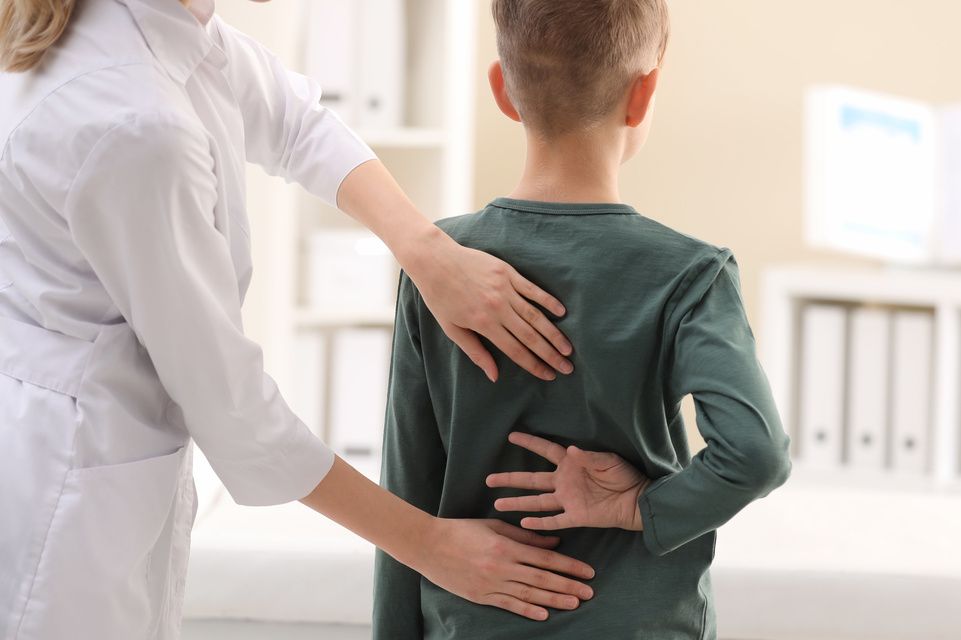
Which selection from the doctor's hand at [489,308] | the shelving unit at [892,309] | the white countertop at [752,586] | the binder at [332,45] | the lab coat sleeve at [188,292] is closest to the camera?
the lab coat sleeve at [188,292]

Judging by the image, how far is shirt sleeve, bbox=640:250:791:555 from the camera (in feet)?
2.65

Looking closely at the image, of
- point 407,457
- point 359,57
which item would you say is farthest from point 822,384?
point 407,457

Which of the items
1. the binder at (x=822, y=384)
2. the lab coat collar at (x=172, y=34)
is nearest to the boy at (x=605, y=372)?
the lab coat collar at (x=172, y=34)

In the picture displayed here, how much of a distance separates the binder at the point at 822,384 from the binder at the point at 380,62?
45.6 inches

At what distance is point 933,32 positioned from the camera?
3.20 m

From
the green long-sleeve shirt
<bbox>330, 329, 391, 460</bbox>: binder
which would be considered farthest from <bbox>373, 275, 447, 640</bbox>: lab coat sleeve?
<bbox>330, 329, 391, 460</bbox>: binder

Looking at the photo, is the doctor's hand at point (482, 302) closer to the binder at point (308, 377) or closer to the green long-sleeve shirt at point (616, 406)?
the green long-sleeve shirt at point (616, 406)

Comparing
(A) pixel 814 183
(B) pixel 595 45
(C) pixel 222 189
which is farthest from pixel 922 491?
(C) pixel 222 189

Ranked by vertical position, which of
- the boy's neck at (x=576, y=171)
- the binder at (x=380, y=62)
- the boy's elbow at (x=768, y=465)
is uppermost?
the binder at (x=380, y=62)

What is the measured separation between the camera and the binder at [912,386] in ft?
8.57

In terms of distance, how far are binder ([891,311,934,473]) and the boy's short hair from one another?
1913mm

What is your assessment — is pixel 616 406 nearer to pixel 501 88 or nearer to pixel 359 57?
pixel 501 88

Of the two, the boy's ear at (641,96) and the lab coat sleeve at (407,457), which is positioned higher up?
the boy's ear at (641,96)

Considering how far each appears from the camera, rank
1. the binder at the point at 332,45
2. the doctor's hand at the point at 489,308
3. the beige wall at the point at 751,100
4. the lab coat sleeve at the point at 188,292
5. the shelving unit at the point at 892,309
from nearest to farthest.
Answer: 1. the lab coat sleeve at the point at 188,292
2. the doctor's hand at the point at 489,308
3. the binder at the point at 332,45
4. the shelving unit at the point at 892,309
5. the beige wall at the point at 751,100
